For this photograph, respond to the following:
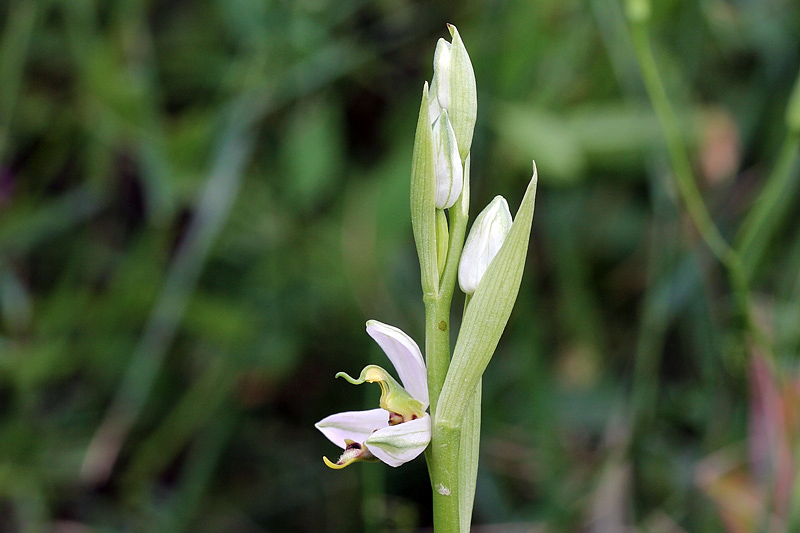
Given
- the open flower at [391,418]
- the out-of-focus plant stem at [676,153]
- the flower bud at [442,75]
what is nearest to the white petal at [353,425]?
the open flower at [391,418]

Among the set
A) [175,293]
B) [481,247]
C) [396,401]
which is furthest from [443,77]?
[175,293]

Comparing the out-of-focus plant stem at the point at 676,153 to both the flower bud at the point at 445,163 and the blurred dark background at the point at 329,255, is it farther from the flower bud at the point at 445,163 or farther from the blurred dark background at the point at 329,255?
the flower bud at the point at 445,163

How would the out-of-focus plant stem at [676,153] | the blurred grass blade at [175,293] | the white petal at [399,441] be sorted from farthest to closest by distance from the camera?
the blurred grass blade at [175,293], the out-of-focus plant stem at [676,153], the white petal at [399,441]

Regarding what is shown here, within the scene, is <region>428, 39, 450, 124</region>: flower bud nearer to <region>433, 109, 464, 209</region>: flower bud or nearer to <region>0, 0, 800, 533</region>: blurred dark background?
<region>433, 109, 464, 209</region>: flower bud

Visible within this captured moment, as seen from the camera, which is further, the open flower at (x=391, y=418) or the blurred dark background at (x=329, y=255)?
the blurred dark background at (x=329, y=255)

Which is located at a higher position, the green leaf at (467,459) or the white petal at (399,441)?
the white petal at (399,441)

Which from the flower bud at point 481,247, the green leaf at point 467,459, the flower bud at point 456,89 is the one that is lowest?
the green leaf at point 467,459

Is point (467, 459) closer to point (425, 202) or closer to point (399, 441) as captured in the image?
point (399, 441)

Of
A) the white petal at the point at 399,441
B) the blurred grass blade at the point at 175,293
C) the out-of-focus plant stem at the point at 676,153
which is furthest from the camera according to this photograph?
the blurred grass blade at the point at 175,293
